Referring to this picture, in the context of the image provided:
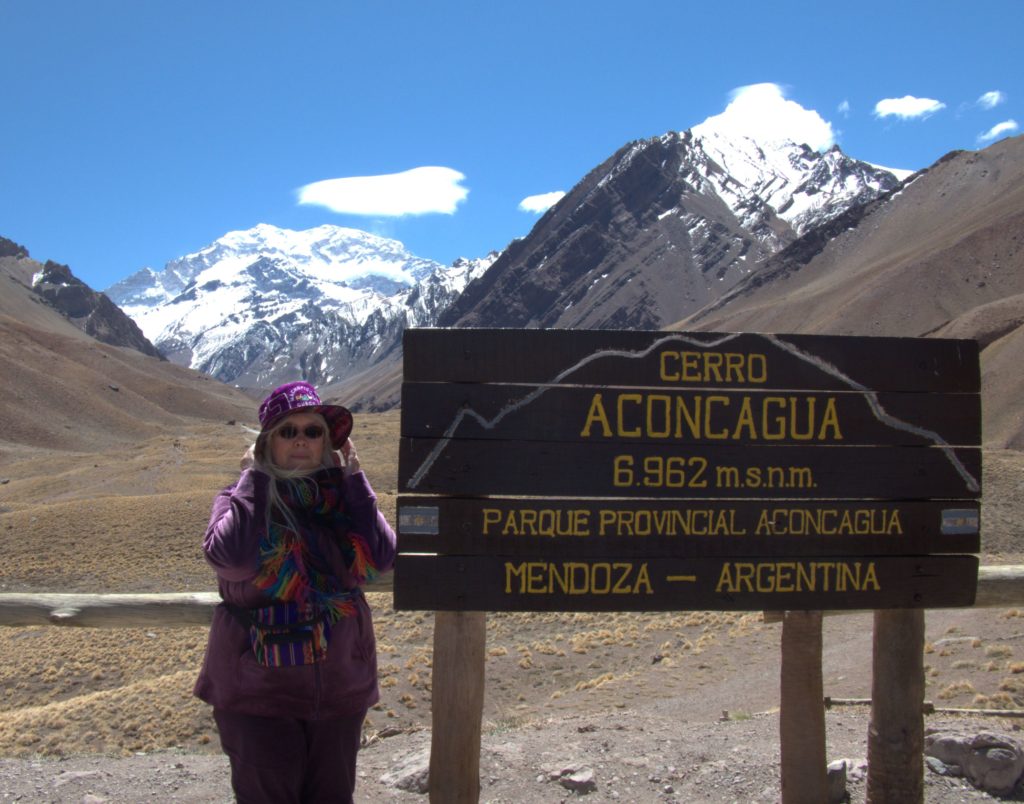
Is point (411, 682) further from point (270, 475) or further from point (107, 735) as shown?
point (270, 475)

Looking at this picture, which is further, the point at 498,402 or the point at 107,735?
the point at 107,735

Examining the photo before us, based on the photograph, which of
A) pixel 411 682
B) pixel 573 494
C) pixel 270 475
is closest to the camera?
pixel 270 475

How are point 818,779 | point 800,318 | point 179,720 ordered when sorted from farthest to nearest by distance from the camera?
1. point 800,318
2. point 179,720
3. point 818,779

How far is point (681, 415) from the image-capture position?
434 cm

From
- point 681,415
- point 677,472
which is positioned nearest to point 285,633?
point 677,472

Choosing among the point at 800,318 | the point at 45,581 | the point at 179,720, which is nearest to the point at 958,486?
the point at 179,720

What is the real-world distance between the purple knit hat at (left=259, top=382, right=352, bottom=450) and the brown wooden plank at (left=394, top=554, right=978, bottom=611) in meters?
0.62

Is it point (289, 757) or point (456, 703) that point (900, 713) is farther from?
point (289, 757)

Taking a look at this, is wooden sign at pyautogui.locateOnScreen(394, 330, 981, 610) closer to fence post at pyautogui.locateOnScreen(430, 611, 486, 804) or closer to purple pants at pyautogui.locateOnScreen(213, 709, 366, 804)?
fence post at pyautogui.locateOnScreen(430, 611, 486, 804)

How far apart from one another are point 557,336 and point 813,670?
221 cm

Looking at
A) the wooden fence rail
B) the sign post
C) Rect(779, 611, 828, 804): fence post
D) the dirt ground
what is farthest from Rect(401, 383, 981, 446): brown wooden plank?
the dirt ground

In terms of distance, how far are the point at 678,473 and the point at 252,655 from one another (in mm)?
1956

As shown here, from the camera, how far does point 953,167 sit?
147 metres

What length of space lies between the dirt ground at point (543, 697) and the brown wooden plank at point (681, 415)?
7.87 ft
